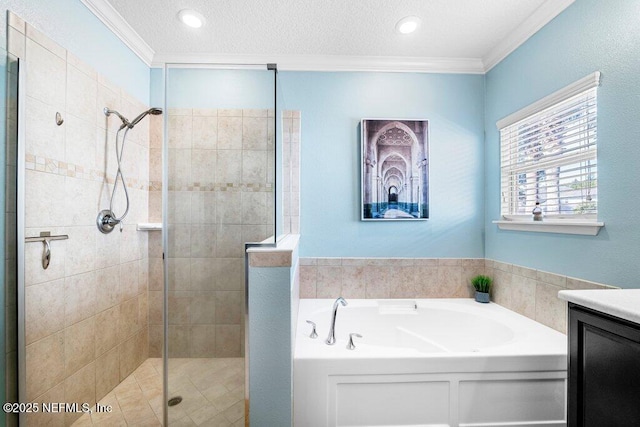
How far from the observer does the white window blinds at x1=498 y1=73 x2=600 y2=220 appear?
60.9 inches

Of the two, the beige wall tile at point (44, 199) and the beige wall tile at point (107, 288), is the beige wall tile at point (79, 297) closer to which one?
the beige wall tile at point (107, 288)

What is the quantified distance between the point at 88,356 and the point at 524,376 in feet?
8.19

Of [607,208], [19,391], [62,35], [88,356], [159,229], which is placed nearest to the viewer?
Answer: [19,391]

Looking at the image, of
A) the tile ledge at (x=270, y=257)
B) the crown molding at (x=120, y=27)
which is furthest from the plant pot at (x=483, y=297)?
the crown molding at (x=120, y=27)

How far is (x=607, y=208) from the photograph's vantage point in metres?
1.44

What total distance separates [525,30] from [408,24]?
0.80 meters

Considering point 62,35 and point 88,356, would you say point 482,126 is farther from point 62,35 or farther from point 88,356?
point 88,356

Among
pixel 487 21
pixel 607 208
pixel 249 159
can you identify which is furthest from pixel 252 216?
pixel 487 21

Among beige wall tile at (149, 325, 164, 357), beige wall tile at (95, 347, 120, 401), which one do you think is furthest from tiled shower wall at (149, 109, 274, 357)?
beige wall tile at (149, 325, 164, 357)

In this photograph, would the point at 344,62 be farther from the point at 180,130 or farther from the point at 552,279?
the point at 552,279

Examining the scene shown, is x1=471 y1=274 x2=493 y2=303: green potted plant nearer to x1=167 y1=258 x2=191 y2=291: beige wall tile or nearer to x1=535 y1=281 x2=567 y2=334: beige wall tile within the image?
x1=535 y1=281 x2=567 y2=334: beige wall tile

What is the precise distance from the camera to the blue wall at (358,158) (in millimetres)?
2412

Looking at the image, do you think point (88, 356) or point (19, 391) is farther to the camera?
point (88, 356)

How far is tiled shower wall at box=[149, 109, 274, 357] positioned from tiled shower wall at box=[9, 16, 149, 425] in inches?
26.3
